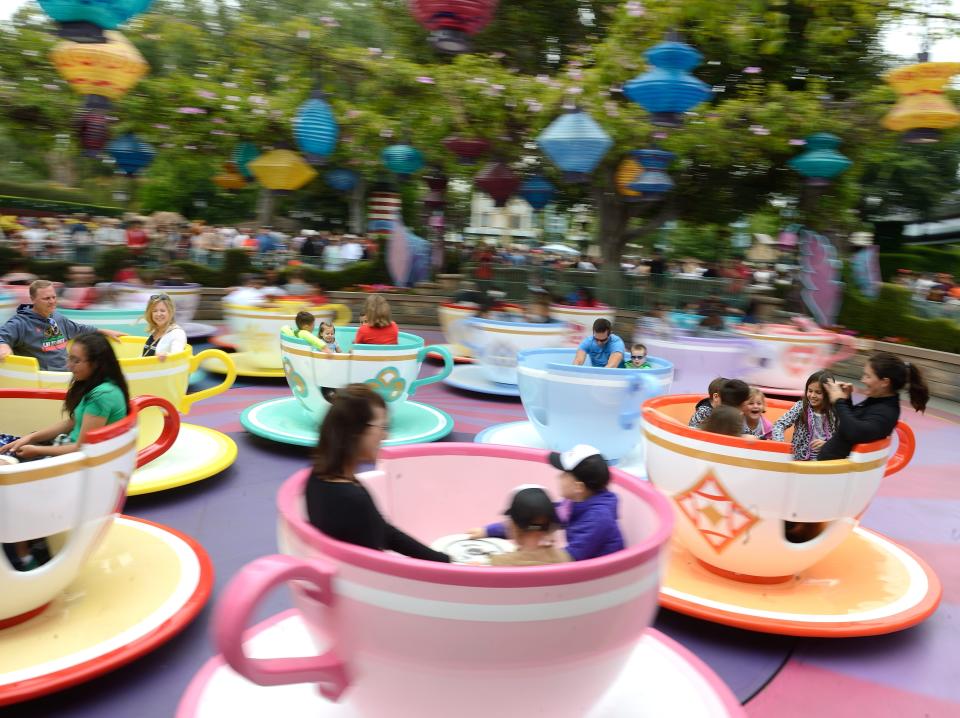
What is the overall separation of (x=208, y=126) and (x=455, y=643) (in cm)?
1204

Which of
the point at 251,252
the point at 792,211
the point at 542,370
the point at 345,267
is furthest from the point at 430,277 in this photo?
the point at 542,370

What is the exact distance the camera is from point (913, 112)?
7.26 meters

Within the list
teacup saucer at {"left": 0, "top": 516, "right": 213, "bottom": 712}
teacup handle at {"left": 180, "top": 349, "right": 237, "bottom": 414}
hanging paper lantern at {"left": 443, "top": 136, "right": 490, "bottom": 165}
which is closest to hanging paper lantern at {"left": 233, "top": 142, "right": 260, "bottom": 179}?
hanging paper lantern at {"left": 443, "top": 136, "right": 490, "bottom": 165}

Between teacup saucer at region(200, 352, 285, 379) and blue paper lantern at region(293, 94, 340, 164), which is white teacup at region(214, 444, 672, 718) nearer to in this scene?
teacup saucer at region(200, 352, 285, 379)

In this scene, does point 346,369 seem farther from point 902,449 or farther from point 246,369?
point 902,449

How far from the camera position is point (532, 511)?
68.7 inches

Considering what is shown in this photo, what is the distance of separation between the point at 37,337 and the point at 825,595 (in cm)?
424

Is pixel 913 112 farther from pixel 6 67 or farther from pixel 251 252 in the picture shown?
pixel 6 67

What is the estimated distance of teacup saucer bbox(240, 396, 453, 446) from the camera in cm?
458

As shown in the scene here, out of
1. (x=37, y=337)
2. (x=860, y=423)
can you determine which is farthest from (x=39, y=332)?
(x=860, y=423)

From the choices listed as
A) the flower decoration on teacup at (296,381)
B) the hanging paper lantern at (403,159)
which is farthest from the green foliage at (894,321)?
the flower decoration on teacup at (296,381)

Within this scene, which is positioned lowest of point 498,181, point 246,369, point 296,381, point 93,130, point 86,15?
point 246,369

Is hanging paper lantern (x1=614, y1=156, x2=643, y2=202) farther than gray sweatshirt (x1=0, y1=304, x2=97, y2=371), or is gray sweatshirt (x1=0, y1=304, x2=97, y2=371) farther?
hanging paper lantern (x1=614, y1=156, x2=643, y2=202)

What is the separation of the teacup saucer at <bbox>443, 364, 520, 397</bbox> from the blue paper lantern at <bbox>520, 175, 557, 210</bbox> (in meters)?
4.15
